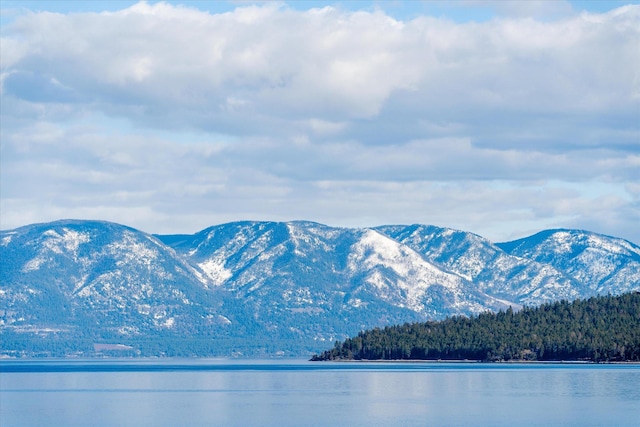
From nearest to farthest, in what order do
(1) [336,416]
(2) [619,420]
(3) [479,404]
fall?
(2) [619,420], (1) [336,416], (3) [479,404]

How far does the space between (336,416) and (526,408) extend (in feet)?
98.2

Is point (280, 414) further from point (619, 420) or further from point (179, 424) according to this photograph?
point (619, 420)

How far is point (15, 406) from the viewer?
197375 mm

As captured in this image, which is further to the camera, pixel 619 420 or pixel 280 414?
pixel 280 414

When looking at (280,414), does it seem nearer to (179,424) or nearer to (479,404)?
(179,424)

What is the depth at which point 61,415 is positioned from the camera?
580ft

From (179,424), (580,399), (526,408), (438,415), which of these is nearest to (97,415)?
(179,424)

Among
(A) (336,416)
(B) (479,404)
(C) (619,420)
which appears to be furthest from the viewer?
(B) (479,404)

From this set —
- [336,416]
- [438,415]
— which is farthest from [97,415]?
[438,415]

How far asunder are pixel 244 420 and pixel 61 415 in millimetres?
29307

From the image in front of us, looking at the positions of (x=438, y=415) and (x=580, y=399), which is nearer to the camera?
(x=438, y=415)

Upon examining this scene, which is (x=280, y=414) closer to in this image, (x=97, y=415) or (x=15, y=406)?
(x=97, y=415)

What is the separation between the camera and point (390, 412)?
582 ft

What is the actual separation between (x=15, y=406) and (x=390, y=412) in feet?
206
